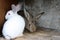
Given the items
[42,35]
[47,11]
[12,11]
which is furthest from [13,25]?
[47,11]

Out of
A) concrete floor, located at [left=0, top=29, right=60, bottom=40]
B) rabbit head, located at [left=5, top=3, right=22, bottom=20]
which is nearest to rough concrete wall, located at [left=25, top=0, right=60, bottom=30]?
concrete floor, located at [left=0, top=29, right=60, bottom=40]

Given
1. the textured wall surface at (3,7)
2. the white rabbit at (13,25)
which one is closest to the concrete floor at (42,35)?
the white rabbit at (13,25)

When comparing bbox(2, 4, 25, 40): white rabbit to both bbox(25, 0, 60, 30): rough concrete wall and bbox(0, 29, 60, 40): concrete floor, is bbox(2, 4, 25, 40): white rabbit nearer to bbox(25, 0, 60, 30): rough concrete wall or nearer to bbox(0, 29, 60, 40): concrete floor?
bbox(0, 29, 60, 40): concrete floor

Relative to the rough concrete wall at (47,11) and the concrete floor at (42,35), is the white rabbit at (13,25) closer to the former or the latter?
the concrete floor at (42,35)

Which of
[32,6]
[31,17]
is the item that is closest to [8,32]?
[31,17]

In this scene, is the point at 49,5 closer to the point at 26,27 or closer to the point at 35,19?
the point at 35,19

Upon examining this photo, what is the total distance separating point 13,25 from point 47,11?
39 centimetres

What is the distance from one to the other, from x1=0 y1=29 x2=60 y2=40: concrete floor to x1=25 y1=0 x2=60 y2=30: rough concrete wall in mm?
90

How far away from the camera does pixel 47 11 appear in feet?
5.56

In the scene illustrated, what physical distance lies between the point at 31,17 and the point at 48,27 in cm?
20

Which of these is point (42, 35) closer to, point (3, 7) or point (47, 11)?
point (47, 11)

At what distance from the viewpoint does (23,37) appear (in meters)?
1.50

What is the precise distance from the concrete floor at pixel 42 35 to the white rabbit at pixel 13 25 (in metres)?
0.05

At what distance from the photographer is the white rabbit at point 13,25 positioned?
4.80 feet
